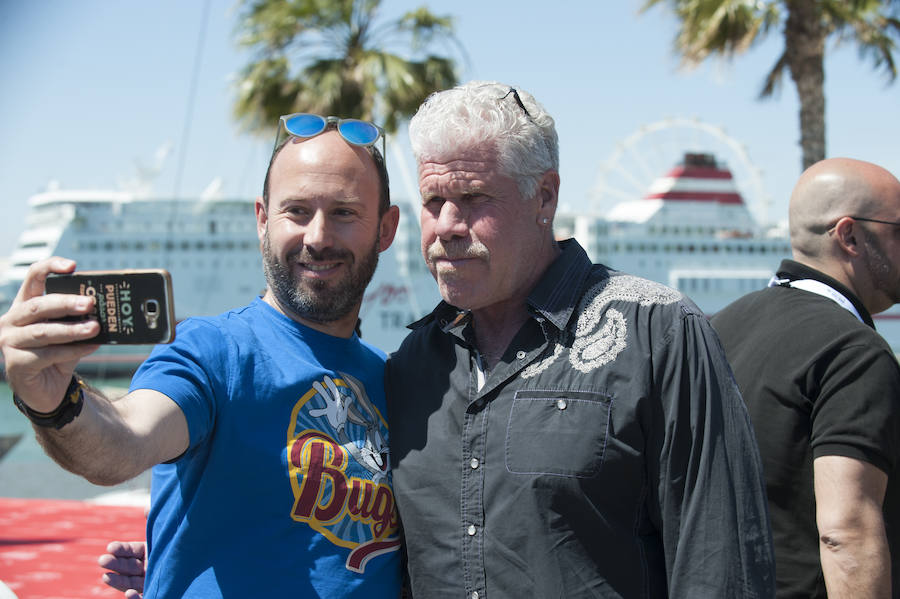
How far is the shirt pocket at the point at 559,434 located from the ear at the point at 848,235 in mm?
1095

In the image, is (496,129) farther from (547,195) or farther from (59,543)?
(59,543)

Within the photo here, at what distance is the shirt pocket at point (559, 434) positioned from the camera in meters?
1.72

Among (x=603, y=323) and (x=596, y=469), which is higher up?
(x=603, y=323)

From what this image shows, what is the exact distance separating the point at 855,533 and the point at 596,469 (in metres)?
0.71

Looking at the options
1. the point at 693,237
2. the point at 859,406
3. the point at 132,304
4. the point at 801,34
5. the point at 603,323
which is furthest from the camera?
the point at 693,237

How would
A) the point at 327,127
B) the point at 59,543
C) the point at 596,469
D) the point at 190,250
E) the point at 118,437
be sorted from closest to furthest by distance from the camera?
1. the point at 118,437
2. the point at 596,469
3. the point at 327,127
4. the point at 59,543
5. the point at 190,250

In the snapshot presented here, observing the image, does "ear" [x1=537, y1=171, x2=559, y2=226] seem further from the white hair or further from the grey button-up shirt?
the grey button-up shirt

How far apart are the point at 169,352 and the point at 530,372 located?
824 mm

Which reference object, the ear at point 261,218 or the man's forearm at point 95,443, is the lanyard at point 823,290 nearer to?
the ear at point 261,218

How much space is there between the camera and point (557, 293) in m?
1.94

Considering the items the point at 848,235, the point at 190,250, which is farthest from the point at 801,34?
the point at 190,250

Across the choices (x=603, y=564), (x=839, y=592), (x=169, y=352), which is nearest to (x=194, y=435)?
(x=169, y=352)

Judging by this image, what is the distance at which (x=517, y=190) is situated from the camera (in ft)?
6.45

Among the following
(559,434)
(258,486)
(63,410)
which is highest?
(63,410)
